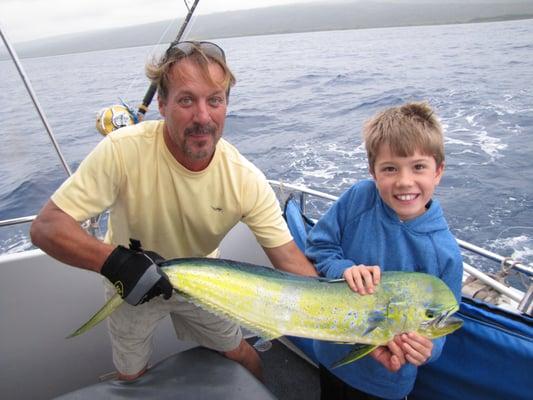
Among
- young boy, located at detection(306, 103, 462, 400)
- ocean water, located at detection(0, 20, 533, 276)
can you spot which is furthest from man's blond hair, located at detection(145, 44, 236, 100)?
young boy, located at detection(306, 103, 462, 400)

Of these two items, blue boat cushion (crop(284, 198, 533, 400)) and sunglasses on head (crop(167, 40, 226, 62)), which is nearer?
blue boat cushion (crop(284, 198, 533, 400))

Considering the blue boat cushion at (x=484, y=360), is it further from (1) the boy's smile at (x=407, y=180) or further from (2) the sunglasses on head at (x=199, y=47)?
(2) the sunglasses on head at (x=199, y=47)

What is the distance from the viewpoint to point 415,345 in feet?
4.89

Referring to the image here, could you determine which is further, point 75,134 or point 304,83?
point 304,83

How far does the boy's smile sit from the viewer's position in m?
1.64

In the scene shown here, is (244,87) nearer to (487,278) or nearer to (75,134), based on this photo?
(75,134)

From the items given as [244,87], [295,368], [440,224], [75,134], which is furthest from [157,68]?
[244,87]

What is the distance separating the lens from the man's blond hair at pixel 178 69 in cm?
183

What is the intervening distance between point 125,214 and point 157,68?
70cm

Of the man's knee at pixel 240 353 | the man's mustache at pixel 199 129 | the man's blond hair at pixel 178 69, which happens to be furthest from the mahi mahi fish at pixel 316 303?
the man's knee at pixel 240 353

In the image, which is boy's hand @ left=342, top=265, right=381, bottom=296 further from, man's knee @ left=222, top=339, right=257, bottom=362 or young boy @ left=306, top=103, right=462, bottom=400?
man's knee @ left=222, top=339, right=257, bottom=362

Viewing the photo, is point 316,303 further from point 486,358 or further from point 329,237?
point 486,358

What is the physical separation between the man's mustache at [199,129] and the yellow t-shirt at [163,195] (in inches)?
7.3

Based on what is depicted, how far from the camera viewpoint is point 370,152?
1776 millimetres
